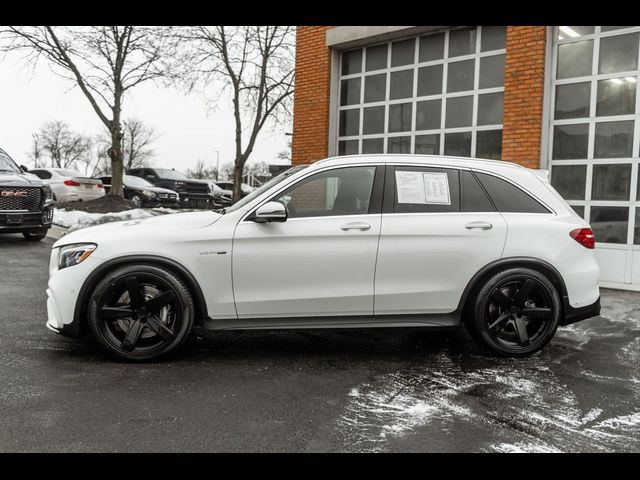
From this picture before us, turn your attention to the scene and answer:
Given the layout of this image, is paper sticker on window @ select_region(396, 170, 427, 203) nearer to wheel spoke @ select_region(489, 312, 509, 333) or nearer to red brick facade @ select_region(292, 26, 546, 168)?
wheel spoke @ select_region(489, 312, 509, 333)

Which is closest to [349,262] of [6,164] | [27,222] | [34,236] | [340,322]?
[340,322]

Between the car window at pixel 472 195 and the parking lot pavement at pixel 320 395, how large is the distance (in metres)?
1.28

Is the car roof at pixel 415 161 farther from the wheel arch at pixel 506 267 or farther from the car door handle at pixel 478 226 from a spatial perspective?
the wheel arch at pixel 506 267

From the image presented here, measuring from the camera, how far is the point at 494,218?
5035mm

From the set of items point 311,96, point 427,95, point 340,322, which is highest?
point 311,96

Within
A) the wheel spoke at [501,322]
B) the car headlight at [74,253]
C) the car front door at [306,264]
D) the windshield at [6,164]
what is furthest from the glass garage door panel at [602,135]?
the windshield at [6,164]

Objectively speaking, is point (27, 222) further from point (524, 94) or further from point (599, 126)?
point (599, 126)

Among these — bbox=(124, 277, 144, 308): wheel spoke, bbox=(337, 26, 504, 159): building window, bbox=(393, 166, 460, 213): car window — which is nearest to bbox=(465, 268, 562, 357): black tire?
bbox=(393, 166, 460, 213): car window

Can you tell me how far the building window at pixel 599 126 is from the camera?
8633 millimetres

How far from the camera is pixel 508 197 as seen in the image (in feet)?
16.9

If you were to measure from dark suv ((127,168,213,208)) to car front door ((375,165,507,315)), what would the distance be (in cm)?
2217

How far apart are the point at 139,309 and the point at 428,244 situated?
235 centimetres
